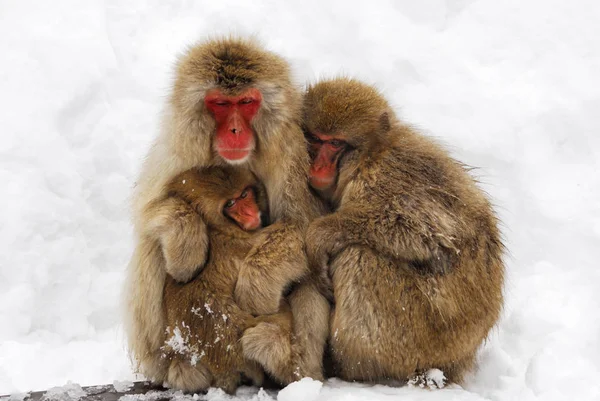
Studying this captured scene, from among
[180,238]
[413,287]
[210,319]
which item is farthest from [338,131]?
[210,319]

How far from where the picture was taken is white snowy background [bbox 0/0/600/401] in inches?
206

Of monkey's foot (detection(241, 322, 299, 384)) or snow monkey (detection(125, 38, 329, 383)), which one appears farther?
snow monkey (detection(125, 38, 329, 383))

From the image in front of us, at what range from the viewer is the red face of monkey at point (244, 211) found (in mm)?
4344

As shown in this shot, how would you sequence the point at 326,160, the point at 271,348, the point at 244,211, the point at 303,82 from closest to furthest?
the point at 271,348, the point at 244,211, the point at 326,160, the point at 303,82

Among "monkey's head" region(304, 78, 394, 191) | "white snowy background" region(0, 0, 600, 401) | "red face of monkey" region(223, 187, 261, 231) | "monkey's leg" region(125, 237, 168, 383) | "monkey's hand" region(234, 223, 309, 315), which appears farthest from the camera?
"white snowy background" region(0, 0, 600, 401)

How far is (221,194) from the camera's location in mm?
4293

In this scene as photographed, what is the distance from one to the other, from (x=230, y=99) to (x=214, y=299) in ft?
3.27

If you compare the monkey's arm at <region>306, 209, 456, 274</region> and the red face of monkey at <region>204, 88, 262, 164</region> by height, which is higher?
the red face of monkey at <region>204, 88, 262, 164</region>

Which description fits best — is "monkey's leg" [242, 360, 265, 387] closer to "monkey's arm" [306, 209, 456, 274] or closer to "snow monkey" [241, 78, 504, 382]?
"snow monkey" [241, 78, 504, 382]

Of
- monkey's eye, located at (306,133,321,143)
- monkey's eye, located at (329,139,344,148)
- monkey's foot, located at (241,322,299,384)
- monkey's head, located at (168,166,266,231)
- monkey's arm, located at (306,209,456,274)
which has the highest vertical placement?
monkey's eye, located at (306,133,321,143)

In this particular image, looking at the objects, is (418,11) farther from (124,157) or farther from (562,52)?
(124,157)

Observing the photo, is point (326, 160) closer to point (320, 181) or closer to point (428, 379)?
point (320, 181)

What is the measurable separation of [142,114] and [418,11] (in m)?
2.76

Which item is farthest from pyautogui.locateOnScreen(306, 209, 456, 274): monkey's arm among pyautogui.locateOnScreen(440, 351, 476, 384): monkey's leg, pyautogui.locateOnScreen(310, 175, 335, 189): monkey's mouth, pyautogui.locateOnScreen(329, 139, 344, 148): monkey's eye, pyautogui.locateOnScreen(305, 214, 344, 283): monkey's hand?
pyautogui.locateOnScreen(440, 351, 476, 384): monkey's leg
